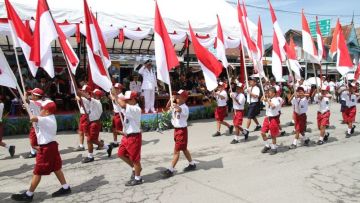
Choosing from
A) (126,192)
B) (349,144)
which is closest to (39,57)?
(126,192)

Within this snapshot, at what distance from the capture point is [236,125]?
1054 cm

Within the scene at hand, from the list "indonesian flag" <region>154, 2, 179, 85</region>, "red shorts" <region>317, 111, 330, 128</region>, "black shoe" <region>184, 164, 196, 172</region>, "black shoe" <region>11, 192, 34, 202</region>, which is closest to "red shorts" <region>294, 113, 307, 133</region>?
"red shorts" <region>317, 111, 330, 128</region>

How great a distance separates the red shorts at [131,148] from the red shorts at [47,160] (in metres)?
1.08

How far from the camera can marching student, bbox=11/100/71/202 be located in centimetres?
582

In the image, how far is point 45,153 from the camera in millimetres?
5938

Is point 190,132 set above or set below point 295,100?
below

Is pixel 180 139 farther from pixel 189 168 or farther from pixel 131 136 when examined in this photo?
pixel 131 136

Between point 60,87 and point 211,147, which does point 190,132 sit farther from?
point 60,87

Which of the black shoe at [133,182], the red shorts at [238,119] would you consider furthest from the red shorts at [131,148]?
the red shorts at [238,119]

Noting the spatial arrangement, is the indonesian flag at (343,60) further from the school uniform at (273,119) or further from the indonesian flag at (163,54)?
the indonesian flag at (163,54)

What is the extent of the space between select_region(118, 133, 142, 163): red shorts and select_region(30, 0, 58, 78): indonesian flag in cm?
189

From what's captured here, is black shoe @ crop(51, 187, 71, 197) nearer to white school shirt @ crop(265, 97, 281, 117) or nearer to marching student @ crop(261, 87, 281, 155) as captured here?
marching student @ crop(261, 87, 281, 155)

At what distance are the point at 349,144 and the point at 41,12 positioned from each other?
8.17 metres

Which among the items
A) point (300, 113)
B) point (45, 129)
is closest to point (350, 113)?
point (300, 113)
